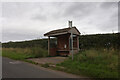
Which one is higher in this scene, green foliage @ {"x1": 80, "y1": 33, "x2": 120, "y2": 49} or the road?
green foliage @ {"x1": 80, "y1": 33, "x2": 120, "y2": 49}

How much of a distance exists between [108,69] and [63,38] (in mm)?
8945

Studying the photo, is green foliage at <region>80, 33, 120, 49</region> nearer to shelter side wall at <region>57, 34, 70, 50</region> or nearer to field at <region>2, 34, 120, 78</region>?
field at <region>2, 34, 120, 78</region>

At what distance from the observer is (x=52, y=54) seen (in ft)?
47.4

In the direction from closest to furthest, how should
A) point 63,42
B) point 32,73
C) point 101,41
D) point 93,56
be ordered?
point 32,73, point 93,56, point 63,42, point 101,41

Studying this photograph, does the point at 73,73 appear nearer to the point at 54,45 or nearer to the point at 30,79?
the point at 30,79

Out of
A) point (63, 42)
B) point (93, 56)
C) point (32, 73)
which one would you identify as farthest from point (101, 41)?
point (32, 73)

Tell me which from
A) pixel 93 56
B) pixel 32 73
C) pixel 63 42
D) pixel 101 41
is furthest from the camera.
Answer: pixel 101 41

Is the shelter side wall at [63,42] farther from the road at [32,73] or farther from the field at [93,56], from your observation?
the road at [32,73]

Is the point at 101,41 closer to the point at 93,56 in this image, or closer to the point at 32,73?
the point at 93,56

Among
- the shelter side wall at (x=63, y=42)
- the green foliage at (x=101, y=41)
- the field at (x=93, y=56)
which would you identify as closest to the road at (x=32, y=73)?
the field at (x=93, y=56)

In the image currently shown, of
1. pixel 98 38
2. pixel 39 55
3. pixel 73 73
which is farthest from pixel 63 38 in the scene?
pixel 73 73

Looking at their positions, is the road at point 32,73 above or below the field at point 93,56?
below

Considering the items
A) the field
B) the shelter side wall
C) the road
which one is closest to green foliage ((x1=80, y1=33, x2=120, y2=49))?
the field

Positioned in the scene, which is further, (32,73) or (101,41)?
(101,41)
